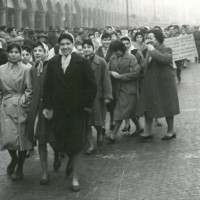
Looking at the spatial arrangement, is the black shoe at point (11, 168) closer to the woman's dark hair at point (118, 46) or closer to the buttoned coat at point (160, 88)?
the buttoned coat at point (160, 88)

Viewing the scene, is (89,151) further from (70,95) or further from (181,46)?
(181,46)

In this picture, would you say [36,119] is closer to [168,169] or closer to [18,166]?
[18,166]

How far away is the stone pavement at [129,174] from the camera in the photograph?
5301 mm

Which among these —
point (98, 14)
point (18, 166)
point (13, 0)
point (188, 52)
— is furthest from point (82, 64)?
point (98, 14)

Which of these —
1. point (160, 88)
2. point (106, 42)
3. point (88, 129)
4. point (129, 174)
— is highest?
point (106, 42)

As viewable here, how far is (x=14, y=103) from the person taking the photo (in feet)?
19.4

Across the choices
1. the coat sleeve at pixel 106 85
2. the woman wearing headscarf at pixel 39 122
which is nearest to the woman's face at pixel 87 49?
the coat sleeve at pixel 106 85

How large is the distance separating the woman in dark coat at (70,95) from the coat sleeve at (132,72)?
7.74 feet

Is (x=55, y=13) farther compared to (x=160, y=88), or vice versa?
(x=55, y=13)

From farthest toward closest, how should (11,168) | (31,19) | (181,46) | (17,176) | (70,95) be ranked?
(31,19) < (181,46) < (11,168) < (17,176) < (70,95)

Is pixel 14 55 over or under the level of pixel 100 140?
over

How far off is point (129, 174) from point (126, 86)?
2.26 m

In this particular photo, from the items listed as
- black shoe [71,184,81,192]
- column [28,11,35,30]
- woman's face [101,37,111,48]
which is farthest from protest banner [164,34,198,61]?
column [28,11,35,30]

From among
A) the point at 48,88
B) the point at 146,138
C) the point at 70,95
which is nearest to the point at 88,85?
the point at 70,95
